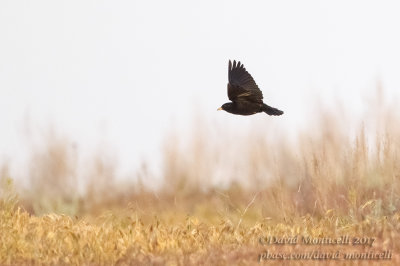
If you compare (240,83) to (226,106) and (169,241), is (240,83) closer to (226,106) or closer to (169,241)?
(226,106)

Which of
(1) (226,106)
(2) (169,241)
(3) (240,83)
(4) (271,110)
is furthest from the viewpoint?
(4) (271,110)

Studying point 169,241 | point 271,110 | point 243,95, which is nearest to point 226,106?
point 243,95

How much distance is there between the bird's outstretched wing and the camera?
7.88 metres

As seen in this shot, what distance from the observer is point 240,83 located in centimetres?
793

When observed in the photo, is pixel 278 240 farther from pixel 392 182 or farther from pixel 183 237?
pixel 392 182

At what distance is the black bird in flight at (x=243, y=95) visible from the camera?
311 inches

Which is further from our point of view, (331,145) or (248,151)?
(248,151)

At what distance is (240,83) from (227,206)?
60.9 inches

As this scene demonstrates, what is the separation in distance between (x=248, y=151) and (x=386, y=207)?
117 inches

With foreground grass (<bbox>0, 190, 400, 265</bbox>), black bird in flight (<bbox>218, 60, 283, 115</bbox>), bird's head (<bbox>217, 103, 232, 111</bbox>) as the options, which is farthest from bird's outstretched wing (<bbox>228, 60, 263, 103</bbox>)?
foreground grass (<bbox>0, 190, 400, 265</bbox>)

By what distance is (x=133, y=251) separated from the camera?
6.77 m

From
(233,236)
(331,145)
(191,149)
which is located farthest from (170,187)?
(233,236)

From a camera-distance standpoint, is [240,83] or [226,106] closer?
[240,83]

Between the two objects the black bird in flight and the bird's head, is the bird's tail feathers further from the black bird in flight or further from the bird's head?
the bird's head
